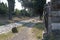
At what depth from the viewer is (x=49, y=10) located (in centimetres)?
918

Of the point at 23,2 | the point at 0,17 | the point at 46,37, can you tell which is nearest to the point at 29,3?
the point at 23,2

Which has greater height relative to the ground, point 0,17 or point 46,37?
point 46,37

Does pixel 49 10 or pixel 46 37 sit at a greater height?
pixel 49 10

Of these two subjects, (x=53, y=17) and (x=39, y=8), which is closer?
(x=53, y=17)

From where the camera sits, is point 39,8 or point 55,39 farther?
point 39,8

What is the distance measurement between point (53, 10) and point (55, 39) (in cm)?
132

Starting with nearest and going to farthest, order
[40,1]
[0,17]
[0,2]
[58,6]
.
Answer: [58,6] → [40,1] → [0,17] → [0,2]

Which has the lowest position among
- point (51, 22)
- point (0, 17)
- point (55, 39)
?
point (0, 17)

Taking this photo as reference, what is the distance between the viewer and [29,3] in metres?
87.8

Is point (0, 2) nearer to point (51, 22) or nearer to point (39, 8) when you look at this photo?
point (39, 8)

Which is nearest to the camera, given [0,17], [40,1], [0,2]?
[40,1]

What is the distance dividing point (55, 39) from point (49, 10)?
1338 mm

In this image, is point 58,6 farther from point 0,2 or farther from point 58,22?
point 0,2

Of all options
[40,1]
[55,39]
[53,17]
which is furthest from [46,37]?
[40,1]
